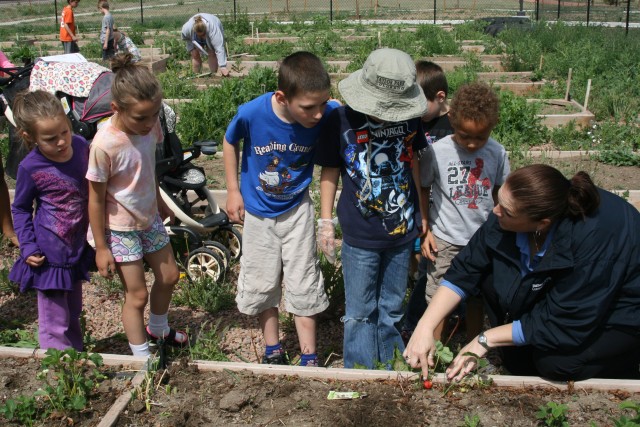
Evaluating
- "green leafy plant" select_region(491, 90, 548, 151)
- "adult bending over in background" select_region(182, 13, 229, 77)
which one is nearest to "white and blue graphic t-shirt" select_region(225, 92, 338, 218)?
"green leafy plant" select_region(491, 90, 548, 151)

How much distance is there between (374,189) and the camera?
339 centimetres

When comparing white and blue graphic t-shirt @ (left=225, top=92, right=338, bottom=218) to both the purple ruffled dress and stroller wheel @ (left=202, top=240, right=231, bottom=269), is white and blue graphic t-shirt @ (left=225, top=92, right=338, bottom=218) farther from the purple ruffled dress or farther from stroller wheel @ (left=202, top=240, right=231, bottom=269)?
stroller wheel @ (left=202, top=240, right=231, bottom=269)

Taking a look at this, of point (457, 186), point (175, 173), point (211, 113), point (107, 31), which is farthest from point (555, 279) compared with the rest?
point (107, 31)

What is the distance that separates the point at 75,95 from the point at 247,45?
13977mm

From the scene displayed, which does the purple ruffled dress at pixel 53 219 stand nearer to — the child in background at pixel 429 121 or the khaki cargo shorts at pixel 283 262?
the khaki cargo shorts at pixel 283 262

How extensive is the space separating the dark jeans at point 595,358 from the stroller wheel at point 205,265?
7.45 ft

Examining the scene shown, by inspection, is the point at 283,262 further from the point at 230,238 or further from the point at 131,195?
the point at 230,238

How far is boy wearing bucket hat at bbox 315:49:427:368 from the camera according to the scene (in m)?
3.28

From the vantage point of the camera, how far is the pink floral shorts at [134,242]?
348cm

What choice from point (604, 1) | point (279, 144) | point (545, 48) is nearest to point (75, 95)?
point (279, 144)

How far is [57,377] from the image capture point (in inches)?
127

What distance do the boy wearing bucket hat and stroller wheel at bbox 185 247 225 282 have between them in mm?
1444

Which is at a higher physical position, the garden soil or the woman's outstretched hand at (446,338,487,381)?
the woman's outstretched hand at (446,338,487,381)

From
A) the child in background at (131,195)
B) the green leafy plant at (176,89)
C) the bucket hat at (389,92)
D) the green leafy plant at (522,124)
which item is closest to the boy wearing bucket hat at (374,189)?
the bucket hat at (389,92)
